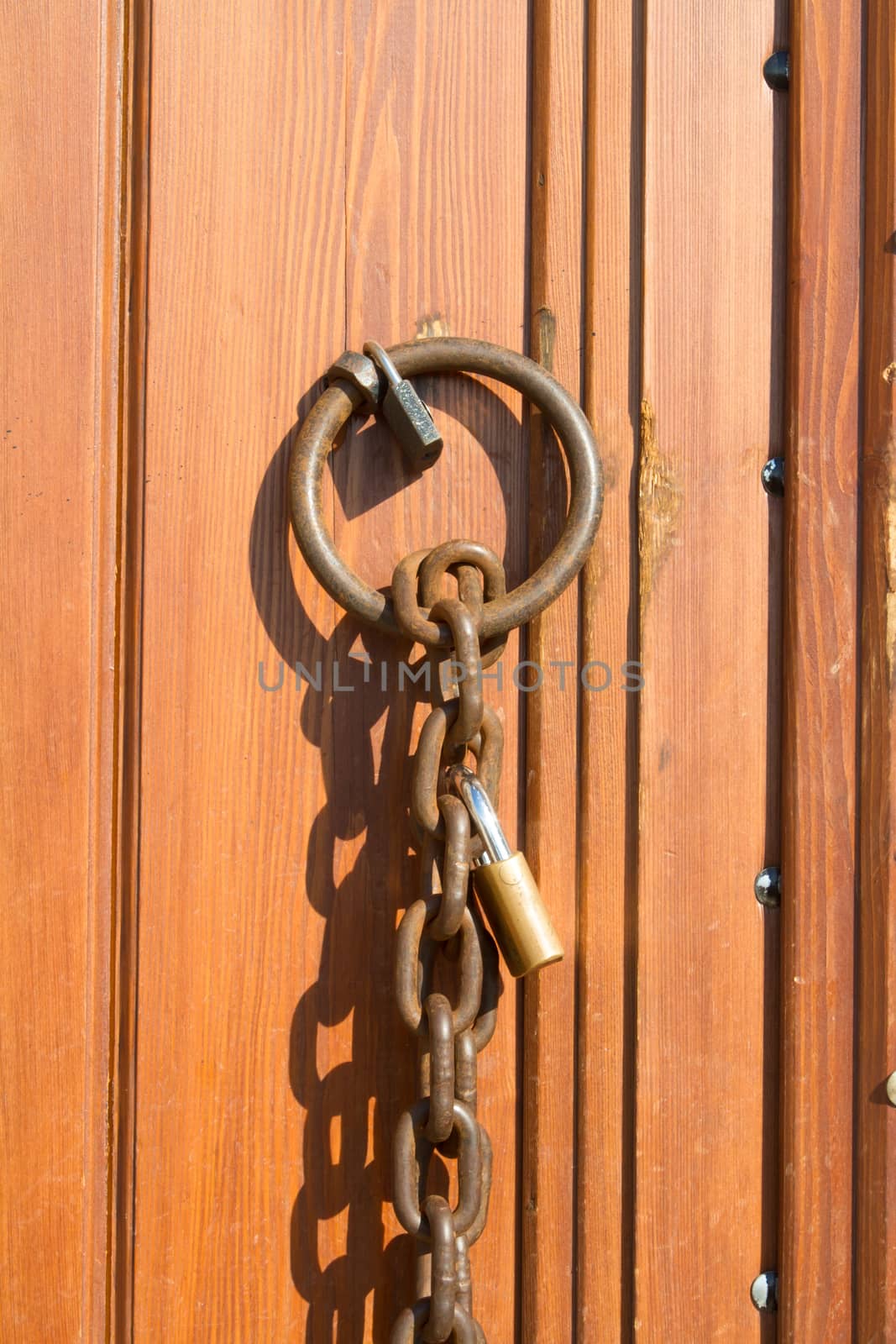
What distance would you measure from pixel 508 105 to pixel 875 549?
1.37ft

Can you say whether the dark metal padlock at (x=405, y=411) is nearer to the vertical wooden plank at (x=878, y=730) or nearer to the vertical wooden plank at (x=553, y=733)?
the vertical wooden plank at (x=553, y=733)

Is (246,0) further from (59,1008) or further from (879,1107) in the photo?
(879,1107)

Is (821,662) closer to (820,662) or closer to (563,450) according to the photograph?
(820,662)

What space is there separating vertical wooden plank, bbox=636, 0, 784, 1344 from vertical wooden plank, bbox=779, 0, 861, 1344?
0.02m

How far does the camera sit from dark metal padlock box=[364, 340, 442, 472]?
63 centimetres

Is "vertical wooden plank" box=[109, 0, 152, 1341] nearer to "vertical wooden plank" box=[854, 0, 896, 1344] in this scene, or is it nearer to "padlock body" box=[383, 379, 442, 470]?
"padlock body" box=[383, 379, 442, 470]

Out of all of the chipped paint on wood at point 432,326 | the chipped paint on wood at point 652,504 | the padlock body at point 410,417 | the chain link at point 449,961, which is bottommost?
the chain link at point 449,961

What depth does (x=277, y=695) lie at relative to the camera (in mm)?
671

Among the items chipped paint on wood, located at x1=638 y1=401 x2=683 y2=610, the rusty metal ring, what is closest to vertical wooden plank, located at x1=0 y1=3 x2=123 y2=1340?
the rusty metal ring


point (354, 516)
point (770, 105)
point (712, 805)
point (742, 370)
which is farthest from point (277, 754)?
point (770, 105)

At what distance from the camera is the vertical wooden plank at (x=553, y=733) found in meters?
0.68

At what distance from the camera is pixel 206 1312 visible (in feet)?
2.15

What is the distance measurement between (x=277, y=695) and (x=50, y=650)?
0.16 metres

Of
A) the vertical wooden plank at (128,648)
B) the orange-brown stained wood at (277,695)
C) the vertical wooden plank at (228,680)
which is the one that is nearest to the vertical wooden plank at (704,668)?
the orange-brown stained wood at (277,695)
